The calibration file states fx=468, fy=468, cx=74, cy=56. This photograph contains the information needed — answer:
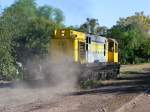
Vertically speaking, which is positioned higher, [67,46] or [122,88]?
[67,46]

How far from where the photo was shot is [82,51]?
31469 mm

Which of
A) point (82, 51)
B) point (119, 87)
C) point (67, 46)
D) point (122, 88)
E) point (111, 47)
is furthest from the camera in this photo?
point (111, 47)

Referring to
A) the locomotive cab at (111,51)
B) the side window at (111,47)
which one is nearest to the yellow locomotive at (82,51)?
the locomotive cab at (111,51)

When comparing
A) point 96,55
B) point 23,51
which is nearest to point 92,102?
point 96,55

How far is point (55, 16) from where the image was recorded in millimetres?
83812

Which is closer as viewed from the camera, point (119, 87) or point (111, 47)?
point (119, 87)

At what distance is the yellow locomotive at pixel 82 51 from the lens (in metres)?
30.4

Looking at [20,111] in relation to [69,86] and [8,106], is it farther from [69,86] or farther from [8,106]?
[69,86]

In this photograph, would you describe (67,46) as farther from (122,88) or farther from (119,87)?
(122,88)

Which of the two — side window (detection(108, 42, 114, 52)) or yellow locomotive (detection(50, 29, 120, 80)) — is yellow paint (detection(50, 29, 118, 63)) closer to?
yellow locomotive (detection(50, 29, 120, 80))

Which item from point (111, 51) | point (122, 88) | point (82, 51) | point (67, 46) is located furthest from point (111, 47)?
point (122, 88)

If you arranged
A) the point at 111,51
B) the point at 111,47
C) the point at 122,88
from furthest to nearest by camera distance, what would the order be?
the point at 111,47 → the point at 111,51 → the point at 122,88

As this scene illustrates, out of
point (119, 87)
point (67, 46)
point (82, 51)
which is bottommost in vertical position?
point (119, 87)

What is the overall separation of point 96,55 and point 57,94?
457 inches
